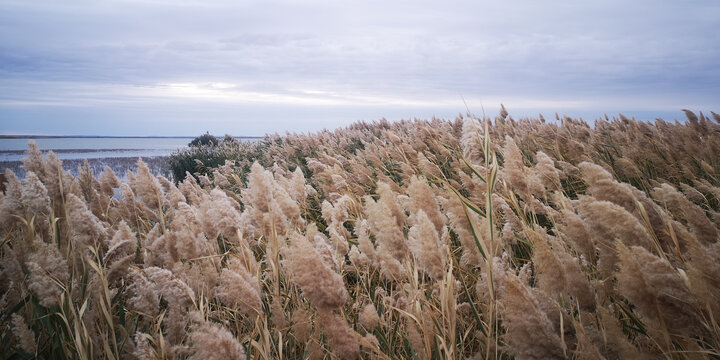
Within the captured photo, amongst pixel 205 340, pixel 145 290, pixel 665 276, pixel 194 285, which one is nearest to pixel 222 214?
pixel 194 285

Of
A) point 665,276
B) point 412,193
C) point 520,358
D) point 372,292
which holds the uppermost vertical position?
point 412,193

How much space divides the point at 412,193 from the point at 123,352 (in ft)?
4.47

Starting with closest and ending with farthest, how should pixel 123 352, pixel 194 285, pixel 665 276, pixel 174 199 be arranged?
pixel 665 276 < pixel 123 352 < pixel 194 285 < pixel 174 199

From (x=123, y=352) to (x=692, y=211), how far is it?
2267 mm

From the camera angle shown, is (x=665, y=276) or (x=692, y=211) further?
(x=692, y=211)

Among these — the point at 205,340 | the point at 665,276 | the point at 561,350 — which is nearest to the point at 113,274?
the point at 205,340

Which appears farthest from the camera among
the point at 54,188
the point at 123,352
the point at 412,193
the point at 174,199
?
the point at 174,199

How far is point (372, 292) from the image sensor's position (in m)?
2.44

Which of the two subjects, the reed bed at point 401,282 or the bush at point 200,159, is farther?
the bush at point 200,159

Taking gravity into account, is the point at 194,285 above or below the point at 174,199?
below

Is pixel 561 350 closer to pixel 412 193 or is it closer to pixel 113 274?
pixel 412 193

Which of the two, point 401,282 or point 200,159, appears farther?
point 200,159

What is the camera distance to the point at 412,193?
1340 mm

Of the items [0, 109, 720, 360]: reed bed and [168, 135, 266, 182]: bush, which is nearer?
[0, 109, 720, 360]: reed bed
